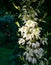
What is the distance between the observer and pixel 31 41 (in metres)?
7.55

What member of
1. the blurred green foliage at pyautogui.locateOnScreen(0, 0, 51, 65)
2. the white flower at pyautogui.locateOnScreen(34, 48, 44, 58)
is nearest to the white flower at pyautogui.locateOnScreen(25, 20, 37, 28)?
the blurred green foliage at pyautogui.locateOnScreen(0, 0, 51, 65)

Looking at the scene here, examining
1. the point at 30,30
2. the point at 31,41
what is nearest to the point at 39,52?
the point at 31,41

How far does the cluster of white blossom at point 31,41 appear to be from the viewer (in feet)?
24.4

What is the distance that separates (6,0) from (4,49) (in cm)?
424

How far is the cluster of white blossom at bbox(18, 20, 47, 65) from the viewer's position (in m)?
7.44

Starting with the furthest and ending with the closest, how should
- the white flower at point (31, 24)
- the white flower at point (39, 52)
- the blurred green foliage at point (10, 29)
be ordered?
the blurred green foliage at point (10, 29), the white flower at point (39, 52), the white flower at point (31, 24)

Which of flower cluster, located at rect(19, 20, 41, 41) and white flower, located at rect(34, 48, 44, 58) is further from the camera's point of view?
white flower, located at rect(34, 48, 44, 58)

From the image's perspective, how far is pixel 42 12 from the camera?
25.6ft

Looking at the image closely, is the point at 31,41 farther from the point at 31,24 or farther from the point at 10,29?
the point at 10,29

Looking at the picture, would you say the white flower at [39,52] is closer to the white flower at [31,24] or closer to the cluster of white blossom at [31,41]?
the cluster of white blossom at [31,41]

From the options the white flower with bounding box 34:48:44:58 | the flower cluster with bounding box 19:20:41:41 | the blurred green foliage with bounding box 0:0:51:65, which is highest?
the blurred green foliage with bounding box 0:0:51:65

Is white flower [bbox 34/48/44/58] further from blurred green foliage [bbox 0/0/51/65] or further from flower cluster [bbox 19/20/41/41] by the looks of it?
blurred green foliage [bbox 0/0/51/65]

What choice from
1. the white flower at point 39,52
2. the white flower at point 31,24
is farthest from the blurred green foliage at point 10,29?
the white flower at point 39,52

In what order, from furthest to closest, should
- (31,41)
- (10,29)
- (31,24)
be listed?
(10,29) → (31,41) → (31,24)
